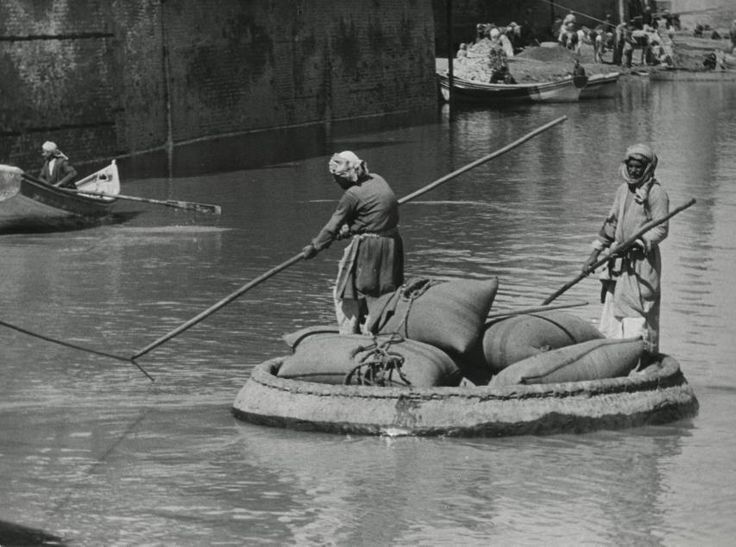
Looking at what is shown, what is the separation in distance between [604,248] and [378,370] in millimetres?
2119

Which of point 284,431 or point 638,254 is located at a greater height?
point 638,254

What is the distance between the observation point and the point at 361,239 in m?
12.4

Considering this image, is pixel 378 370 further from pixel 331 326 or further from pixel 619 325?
pixel 619 325

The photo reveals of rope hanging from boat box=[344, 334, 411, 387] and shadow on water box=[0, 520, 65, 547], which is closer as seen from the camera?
shadow on water box=[0, 520, 65, 547]

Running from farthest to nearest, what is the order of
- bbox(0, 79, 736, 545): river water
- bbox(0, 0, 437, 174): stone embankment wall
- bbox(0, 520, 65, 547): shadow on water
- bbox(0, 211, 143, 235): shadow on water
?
bbox(0, 0, 437, 174): stone embankment wall, bbox(0, 211, 143, 235): shadow on water, bbox(0, 79, 736, 545): river water, bbox(0, 520, 65, 547): shadow on water

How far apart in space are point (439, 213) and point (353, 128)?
1560cm

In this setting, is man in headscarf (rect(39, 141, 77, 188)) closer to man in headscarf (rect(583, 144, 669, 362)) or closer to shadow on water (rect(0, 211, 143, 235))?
shadow on water (rect(0, 211, 143, 235))

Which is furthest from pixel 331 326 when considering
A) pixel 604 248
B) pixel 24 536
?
pixel 24 536

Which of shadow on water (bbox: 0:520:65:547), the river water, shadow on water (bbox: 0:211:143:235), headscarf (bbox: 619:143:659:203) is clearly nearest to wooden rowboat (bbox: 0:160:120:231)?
shadow on water (bbox: 0:211:143:235)

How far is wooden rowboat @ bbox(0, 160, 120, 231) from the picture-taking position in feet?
69.9

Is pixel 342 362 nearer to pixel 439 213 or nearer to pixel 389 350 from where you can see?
pixel 389 350

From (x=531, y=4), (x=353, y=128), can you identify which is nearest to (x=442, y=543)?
(x=353, y=128)

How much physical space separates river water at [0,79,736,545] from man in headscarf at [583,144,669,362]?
73 centimetres

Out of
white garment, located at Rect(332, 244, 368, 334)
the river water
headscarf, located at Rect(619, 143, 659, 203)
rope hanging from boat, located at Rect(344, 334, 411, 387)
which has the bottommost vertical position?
the river water
